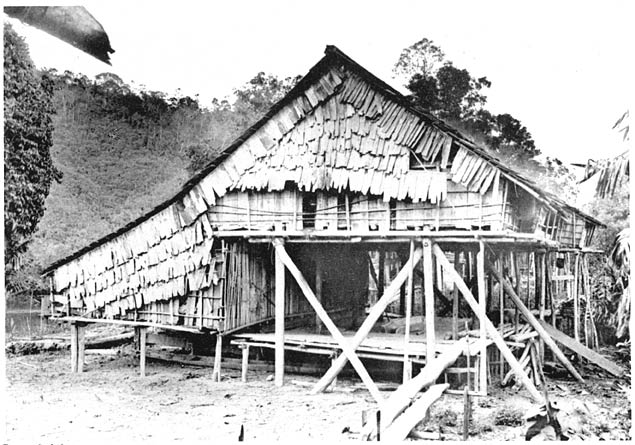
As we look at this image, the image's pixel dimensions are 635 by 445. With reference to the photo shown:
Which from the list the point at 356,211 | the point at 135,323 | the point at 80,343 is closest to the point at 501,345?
the point at 356,211

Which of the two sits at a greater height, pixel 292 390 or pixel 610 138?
pixel 610 138

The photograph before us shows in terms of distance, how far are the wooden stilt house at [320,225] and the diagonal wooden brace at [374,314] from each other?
3cm

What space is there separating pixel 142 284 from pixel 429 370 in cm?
860

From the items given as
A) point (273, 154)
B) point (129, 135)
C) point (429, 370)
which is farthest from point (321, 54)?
point (129, 135)

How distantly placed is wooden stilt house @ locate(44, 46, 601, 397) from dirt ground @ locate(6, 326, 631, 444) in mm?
899

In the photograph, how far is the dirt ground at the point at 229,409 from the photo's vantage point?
36.4 ft

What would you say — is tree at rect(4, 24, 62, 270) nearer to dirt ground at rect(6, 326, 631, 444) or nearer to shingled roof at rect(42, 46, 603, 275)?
dirt ground at rect(6, 326, 631, 444)

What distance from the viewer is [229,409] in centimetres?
1304

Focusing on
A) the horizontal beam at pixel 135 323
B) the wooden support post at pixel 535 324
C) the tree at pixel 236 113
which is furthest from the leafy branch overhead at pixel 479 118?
the horizontal beam at pixel 135 323

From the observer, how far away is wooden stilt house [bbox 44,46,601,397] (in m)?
13.1

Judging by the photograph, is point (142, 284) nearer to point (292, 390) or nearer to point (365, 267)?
point (292, 390)

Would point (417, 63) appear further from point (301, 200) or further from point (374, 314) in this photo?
point (374, 314)

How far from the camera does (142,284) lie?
1633cm

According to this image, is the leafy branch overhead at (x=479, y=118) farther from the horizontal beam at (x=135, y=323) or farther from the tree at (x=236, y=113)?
the horizontal beam at (x=135, y=323)
